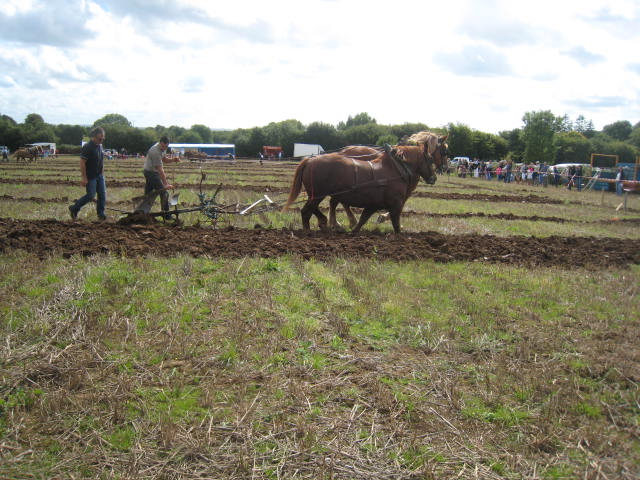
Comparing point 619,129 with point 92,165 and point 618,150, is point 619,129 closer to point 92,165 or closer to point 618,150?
point 618,150

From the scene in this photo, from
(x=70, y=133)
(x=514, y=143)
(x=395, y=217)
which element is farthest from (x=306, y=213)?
(x=70, y=133)

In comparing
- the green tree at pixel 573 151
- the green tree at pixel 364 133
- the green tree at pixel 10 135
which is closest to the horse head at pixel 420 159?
the green tree at pixel 573 151

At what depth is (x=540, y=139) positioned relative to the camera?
5762 centimetres

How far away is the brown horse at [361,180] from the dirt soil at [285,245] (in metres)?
0.65

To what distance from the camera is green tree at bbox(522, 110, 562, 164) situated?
5756cm

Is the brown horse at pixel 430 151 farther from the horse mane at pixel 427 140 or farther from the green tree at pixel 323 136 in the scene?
the green tree at pixel 323 136

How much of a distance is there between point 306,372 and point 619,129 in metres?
155

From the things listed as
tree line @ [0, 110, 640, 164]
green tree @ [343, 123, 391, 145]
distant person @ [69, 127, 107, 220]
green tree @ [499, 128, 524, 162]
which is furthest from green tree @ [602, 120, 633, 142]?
distant person @ [69, 127, 107, 220]

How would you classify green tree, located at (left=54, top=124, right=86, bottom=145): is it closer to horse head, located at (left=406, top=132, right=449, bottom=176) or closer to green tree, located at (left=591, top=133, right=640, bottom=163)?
green tree, located at (left=591, top=133, right=640, bottom=163)

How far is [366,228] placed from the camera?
38.7 feet

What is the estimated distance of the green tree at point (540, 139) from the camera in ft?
189

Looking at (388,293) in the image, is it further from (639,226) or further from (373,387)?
(639,226)

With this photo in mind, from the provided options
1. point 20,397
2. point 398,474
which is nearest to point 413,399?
point 398,474

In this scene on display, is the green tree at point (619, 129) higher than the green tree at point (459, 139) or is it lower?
higher
